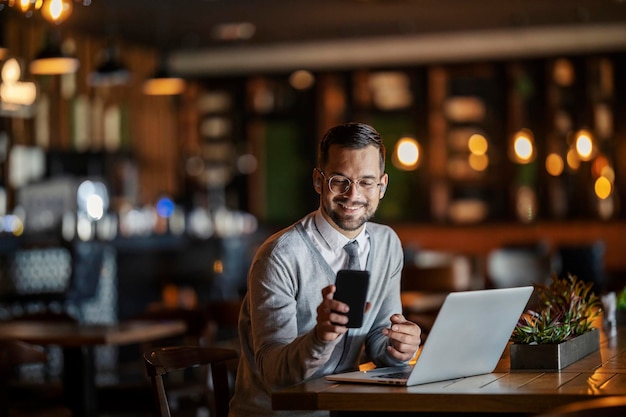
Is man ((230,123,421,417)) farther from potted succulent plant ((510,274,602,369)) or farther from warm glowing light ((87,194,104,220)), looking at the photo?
warm glowing light ((87,194,104,220))

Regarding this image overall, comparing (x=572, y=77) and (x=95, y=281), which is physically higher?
(x=572, y=77)

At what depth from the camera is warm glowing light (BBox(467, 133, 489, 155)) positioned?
14086mm

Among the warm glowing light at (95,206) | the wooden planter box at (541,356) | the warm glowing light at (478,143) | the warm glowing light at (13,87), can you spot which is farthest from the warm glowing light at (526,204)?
the wooden planter box at (541,356)

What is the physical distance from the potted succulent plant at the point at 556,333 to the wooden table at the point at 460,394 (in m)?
0.13

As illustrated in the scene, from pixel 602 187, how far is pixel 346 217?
11282mm

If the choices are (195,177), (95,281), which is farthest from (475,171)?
(95,281)

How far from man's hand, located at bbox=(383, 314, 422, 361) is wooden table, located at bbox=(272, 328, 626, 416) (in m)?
0.23

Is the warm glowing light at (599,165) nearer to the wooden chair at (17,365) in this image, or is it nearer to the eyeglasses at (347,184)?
the wooden chair at (17,365)

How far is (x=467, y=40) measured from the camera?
557 inches

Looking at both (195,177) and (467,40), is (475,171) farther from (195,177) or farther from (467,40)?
(195,177)

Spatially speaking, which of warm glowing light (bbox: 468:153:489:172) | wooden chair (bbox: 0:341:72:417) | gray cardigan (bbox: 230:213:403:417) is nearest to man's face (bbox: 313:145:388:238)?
gray cardigan (bbox: 230:213:403:417)

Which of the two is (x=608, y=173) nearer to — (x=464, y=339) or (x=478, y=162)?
(x=478, y=162)

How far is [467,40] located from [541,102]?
1200mm

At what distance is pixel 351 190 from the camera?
300 centimetres
